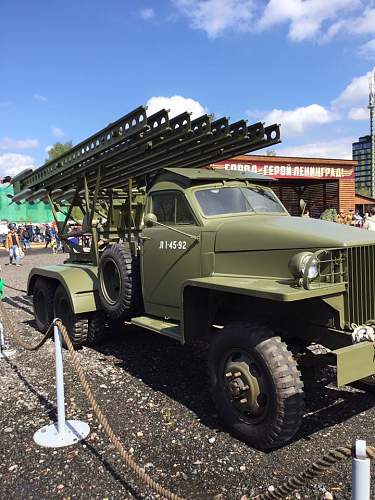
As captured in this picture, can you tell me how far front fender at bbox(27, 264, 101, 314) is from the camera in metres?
5.87

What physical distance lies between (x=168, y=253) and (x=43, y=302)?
124 inches

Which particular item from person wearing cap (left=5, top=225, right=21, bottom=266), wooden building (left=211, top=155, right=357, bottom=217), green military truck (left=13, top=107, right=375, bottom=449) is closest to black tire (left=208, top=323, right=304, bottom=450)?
green military truck (left=13, top=107, right=375, bottom=449)

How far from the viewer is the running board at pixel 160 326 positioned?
442cm

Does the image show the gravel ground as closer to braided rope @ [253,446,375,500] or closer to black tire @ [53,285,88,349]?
black tire @ [53,285,88,349]

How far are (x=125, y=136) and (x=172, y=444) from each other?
123 inches

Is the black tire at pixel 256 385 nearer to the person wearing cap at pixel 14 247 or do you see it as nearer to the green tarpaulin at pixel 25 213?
the person wearing cap at pixel 14 247

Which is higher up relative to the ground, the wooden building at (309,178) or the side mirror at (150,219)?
the wooden building at (309,178)

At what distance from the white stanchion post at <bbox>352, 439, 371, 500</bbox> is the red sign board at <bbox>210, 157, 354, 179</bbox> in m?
16.9

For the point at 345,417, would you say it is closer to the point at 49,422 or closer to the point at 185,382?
the point at 185,382

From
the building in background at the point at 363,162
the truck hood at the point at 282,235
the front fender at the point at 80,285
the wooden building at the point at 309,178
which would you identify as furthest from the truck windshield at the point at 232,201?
the building in background at the point at 363,162

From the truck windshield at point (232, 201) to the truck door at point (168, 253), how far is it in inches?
7.5

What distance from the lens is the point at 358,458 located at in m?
1.93

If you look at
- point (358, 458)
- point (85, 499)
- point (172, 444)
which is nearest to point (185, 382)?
point (172, 444)

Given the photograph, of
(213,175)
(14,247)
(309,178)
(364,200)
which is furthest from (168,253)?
(364,200)
